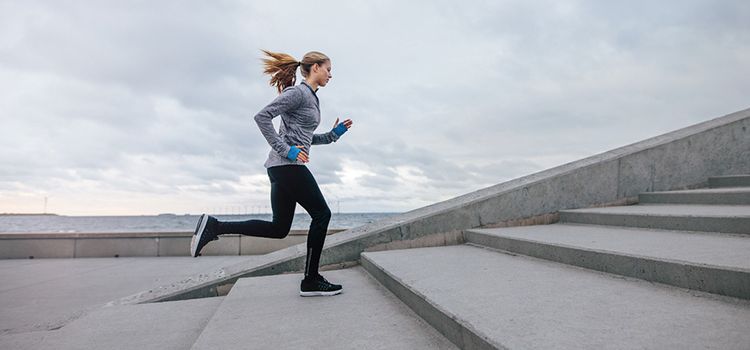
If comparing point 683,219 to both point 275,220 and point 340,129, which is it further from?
point 275,220

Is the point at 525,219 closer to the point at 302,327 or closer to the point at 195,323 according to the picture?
the point at 302,327

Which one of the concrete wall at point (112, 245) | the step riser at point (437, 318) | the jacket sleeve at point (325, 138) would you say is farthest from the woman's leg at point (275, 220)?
the concrete wall at point (112, 245)

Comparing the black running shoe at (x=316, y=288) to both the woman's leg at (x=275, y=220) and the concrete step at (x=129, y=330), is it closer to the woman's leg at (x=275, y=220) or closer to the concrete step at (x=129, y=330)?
the woman's leg at (x=275, y=220)

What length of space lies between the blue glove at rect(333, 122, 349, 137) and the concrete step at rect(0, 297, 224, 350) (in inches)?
73.7

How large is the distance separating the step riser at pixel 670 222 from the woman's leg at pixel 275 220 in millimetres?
3097

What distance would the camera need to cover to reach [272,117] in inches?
120

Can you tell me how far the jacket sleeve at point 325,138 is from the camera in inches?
145

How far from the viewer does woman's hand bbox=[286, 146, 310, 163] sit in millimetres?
3004

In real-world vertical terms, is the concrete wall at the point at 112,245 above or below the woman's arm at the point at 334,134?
below

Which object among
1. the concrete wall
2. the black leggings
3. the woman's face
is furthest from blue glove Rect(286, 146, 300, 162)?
the concrete wall

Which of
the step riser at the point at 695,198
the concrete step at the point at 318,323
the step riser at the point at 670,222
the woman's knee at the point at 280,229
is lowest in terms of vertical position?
the concrete step at the point at 318,323

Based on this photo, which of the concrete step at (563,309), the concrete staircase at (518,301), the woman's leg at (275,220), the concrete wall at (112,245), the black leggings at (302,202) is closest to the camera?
the concrete step at (563,309)

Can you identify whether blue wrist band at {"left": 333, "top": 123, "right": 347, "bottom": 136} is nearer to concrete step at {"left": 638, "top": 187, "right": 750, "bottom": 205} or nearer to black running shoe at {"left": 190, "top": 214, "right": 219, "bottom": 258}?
black running shoe at {"left": 190, "top": 214, "right": 219, "bottom": 258}

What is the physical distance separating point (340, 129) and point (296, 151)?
2.50 ft
